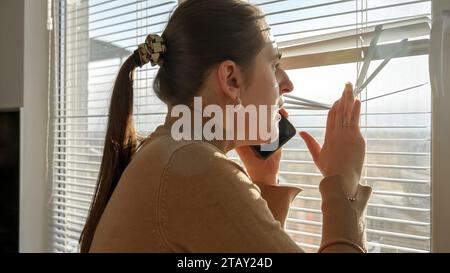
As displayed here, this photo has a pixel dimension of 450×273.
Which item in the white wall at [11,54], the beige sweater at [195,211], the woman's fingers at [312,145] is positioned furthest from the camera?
the white wall at [11,54]

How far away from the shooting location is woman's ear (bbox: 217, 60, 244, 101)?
686 mm

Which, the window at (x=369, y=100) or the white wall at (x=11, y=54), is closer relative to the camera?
the window at (x=369, y=100)

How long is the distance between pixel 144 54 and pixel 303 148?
1.30 ft

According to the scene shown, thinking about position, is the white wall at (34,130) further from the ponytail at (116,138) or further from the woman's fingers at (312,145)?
the woman's fingers at (312,145)

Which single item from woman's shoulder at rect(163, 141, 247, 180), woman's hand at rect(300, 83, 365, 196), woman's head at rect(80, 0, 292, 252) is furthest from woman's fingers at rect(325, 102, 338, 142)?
woman's shoulder at rect(163, 141, 247, 180)

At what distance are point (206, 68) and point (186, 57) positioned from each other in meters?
0.04

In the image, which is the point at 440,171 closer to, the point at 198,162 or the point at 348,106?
the point at 348,106

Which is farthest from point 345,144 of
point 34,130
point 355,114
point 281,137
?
point 34,130

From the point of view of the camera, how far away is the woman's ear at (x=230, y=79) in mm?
686

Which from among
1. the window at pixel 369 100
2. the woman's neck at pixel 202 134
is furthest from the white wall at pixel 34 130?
the woman's neck at pixel 202 134

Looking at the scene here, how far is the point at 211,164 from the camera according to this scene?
22.9 inches

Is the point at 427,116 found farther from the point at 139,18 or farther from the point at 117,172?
the point at 139,18

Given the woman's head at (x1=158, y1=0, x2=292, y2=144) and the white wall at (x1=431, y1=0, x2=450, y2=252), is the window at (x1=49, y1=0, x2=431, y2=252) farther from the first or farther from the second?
the woman's head at (x1=158, y1=0, x2=292, y2=144)
